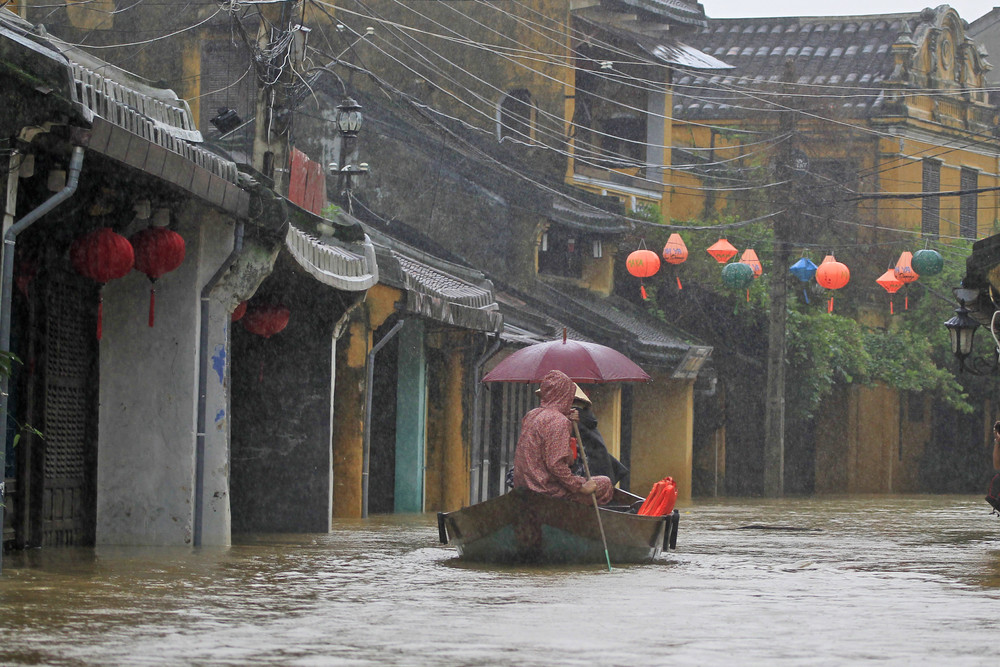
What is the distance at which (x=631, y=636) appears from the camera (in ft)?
25.0

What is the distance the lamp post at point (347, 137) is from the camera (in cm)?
2133

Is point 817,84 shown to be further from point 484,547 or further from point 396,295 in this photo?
point 484,547

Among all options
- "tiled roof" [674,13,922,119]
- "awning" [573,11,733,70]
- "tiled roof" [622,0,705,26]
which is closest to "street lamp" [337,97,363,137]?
"awning" [573,11,733,70]

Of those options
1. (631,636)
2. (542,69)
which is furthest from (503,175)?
(631,636)

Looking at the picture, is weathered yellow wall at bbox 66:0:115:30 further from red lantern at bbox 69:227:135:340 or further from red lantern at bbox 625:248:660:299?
red lantern at bbox 69:227:135:340

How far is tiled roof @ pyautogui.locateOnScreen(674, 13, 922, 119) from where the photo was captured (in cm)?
4078

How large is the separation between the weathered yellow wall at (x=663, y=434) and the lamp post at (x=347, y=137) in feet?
25.9

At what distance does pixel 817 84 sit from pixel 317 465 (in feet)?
88.9

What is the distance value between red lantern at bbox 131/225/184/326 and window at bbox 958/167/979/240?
3404 centimetres

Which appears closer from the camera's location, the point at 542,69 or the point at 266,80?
the point at 266,80

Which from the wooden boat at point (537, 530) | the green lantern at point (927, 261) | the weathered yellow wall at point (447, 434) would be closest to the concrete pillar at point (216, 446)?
the wooden boat at point (537, 530)

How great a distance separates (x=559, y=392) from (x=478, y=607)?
3672mm

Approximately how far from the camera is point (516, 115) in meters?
32.7

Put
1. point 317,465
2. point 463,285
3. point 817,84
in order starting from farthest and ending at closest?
point 817,84, point 463,285, point 317,465
